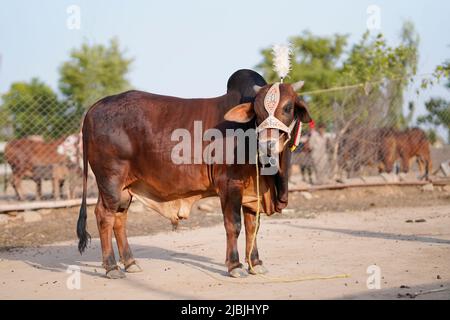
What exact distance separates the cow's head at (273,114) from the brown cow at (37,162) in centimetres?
1041

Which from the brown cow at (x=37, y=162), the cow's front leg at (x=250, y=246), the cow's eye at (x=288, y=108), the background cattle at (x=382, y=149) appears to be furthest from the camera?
the background cattle at (x=382, y=149)

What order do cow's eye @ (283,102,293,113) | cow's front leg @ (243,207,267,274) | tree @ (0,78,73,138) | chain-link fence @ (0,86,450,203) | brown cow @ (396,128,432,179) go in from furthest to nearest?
1. brown cow @ (396,128,432,179)
2. chain-link fence @ (0,86,450,203)
3. tree @ (0,78,73,138)
4. cow's front leg @ (243,207,267,274)
5. cow's eye @ (283,102,293,113)

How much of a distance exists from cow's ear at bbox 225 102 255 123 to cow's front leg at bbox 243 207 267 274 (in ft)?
3.98

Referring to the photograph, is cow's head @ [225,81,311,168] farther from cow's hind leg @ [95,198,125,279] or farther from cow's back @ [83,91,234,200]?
cow's hind leg @ [95,198,125,279]

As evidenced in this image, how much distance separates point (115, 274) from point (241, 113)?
7.89 feet

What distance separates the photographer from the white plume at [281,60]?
814cm

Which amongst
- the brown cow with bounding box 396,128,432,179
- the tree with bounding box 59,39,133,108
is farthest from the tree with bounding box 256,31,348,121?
the brown cow with bounding box 396,128,432,179

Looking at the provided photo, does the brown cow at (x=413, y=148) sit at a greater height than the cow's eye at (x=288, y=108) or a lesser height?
lesser

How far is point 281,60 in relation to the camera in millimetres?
8164

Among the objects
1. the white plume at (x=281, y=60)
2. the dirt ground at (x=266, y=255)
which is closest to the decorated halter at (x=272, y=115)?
the white plume at (x=281, y=60)

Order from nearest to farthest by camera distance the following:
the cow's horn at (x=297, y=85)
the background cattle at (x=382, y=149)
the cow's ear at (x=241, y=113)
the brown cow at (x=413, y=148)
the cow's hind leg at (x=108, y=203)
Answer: the cow's ear at (x=241, y=113) → the cow's horn at (x=297, y=85) → the cow's hind leg at (x=108, y=203) → the background cattle at (x=382, y=149) → the brown cow at (x=413, y=148)

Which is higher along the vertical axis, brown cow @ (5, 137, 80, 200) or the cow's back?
the cow's back

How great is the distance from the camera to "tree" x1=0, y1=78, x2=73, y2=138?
14.7 m

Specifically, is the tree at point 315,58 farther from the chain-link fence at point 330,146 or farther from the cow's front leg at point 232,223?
the cow's front leg at point 232,223
